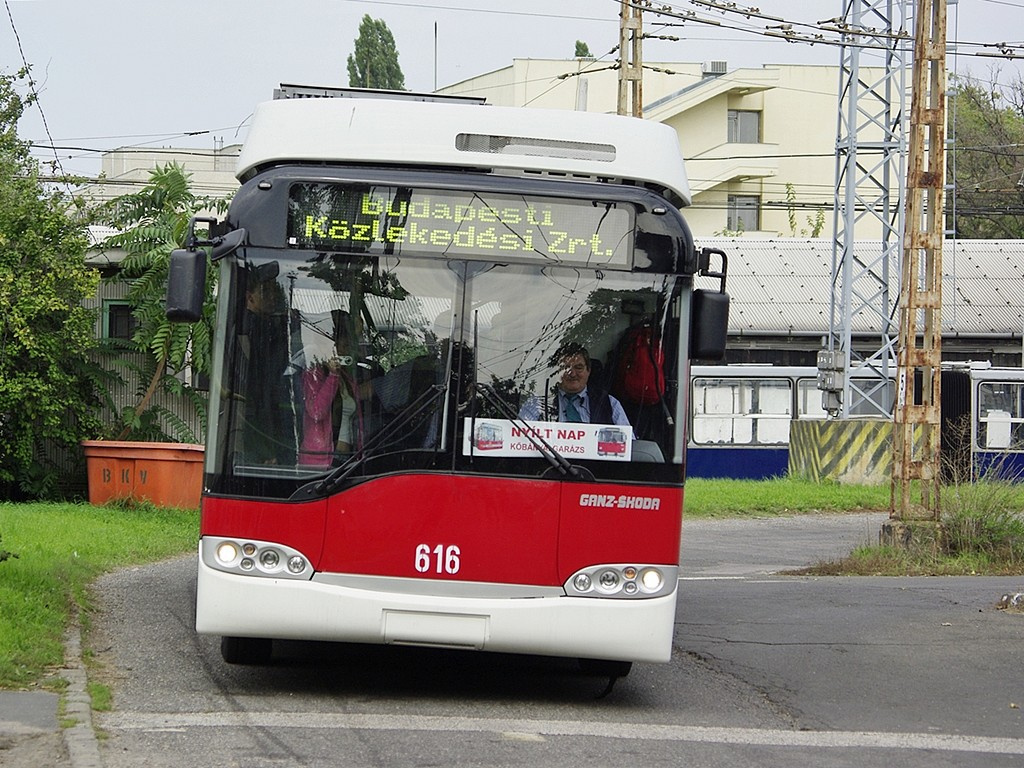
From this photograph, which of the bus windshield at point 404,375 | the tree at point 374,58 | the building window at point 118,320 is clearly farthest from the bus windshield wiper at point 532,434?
the tree at point 374,58

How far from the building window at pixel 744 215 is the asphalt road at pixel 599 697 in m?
45.6

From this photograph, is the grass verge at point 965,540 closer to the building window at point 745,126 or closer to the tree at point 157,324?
the tree at point 157,324

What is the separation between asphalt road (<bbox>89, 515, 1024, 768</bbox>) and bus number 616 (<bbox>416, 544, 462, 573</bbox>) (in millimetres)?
744

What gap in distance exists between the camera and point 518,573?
7.94 metres

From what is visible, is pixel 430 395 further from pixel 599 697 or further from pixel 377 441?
pixel 599 697

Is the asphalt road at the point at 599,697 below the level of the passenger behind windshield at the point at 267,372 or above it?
below

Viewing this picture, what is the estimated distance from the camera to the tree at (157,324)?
19.9m

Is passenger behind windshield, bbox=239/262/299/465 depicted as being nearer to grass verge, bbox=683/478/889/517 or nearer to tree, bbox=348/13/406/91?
grass verge, bbox=683/478/889/517

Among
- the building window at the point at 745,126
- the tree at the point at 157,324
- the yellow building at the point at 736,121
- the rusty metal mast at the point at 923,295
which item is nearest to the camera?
the rusty metal mast at the point at 923,295

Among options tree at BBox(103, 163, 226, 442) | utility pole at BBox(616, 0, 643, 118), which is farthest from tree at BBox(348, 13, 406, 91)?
tree at BBox(103, 163, 226, 442)

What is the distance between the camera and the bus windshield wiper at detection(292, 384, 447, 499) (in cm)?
791

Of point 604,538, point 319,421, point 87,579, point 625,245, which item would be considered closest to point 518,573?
point 604,538

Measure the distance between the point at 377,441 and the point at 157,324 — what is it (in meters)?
12.6

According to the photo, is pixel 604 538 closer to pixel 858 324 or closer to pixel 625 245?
pixel 625 245
